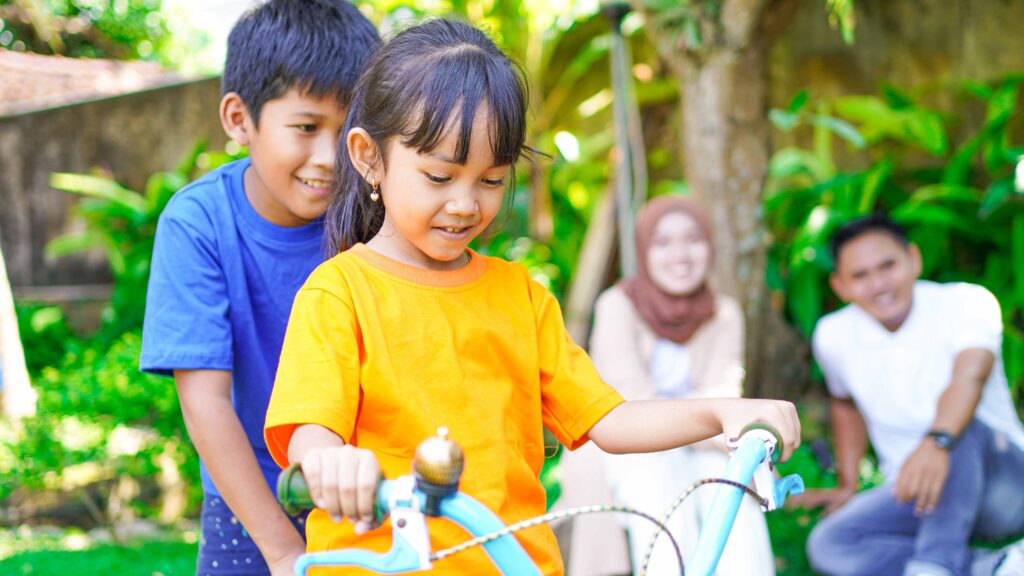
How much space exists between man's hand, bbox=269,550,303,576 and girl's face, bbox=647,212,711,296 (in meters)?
2.60

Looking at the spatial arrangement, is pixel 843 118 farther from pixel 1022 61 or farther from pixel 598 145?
pixel 598 145

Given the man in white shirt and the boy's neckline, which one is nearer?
the boy's neckline

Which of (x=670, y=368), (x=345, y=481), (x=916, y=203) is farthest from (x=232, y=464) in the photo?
(x=916, y=203)

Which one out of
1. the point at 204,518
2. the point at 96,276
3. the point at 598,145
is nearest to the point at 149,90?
the point at 96,276

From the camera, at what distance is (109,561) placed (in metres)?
4.23

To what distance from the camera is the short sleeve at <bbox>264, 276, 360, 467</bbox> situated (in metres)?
1.36

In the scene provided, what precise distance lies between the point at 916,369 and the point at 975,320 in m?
0.31

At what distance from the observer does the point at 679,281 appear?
13.1 feet

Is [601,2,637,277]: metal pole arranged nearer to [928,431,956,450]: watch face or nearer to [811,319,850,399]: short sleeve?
[811,319,850,399]: short sleeve

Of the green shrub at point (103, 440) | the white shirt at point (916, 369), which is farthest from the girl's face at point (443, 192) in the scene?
the green shrub at point (103, 440)

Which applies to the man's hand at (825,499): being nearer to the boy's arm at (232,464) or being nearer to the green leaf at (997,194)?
the green leaf at (997,194)

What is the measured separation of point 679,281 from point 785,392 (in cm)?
245

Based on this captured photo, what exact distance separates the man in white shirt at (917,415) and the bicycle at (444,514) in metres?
2.52

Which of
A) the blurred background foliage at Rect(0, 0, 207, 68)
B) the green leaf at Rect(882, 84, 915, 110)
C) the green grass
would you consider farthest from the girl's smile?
the blurred background foliage at Rect(0, 0, 207, 68)
